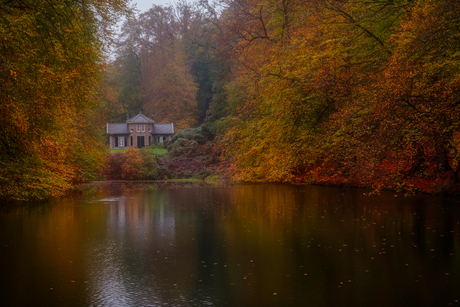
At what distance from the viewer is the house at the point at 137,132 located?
65.9 metres

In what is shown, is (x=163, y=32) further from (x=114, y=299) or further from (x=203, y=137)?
(x=114, y=299)

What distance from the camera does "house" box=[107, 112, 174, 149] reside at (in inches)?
2596

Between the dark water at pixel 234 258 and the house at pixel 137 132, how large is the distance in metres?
52.2

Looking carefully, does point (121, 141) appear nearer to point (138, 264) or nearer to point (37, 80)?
point (37, 80)

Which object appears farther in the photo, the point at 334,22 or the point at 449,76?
the point at 334,22

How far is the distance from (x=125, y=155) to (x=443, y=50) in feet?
97.1

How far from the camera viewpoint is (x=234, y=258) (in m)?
8.04

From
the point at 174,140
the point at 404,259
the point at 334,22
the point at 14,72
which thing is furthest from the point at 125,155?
the point at 404,259

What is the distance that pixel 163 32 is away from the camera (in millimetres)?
70062

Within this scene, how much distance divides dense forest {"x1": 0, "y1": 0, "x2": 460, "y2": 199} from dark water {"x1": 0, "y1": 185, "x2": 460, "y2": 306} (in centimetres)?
221

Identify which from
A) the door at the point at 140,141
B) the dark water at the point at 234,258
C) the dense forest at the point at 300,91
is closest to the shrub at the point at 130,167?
the dense forest at the point at 300,91

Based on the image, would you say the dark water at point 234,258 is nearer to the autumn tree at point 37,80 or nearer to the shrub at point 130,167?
the autumn tree at point 37,80

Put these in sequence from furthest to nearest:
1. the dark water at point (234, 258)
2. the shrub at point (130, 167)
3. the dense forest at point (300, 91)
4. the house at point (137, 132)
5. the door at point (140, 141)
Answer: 1. the door at point (140, 141)
2. the house at point (137, 132)
3. the shrub at point (130, 167)
4. the dense forest at point (300, 91)
5. the dark water at point (234, 258)

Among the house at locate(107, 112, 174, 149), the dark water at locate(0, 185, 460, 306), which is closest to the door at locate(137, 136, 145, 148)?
the house at locate(107, 112, 174, 149)
